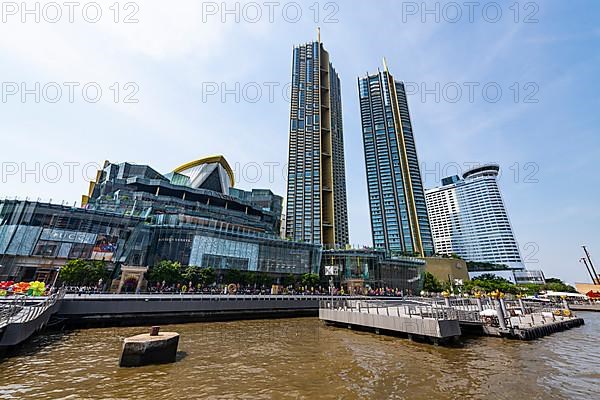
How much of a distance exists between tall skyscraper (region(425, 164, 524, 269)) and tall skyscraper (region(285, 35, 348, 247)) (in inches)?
3454

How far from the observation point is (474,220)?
534 ft

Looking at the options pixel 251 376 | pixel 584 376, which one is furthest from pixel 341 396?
pixel 584 376

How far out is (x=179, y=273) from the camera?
46.0 meters

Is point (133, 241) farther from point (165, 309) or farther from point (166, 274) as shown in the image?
point (165, 309)

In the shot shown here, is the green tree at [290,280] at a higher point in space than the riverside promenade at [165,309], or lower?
higher

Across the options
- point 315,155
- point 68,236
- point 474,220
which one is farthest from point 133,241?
point 474,220

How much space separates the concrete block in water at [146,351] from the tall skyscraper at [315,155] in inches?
3494

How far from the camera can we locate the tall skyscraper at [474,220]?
494 ft

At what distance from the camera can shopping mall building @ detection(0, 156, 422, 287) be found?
47.5 metres

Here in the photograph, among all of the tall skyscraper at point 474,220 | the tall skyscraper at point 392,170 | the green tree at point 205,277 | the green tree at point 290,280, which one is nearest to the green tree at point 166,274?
the green tree at point 205,277

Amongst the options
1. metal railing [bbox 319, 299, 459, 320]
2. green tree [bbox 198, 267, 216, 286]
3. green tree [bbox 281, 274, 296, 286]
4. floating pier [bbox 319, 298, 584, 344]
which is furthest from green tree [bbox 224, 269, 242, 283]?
floating pier [bbox 319, 298, 584, 344]

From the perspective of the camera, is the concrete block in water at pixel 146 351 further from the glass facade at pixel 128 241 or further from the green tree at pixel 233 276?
the glass facade at pixel 128 241

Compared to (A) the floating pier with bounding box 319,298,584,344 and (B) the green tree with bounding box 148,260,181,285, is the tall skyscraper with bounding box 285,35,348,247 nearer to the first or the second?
(B) the green tree with bounding box 148,260,181,285

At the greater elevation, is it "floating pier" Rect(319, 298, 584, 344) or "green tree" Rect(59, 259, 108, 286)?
"green tree" Rect(59, 259, 108, 286)
